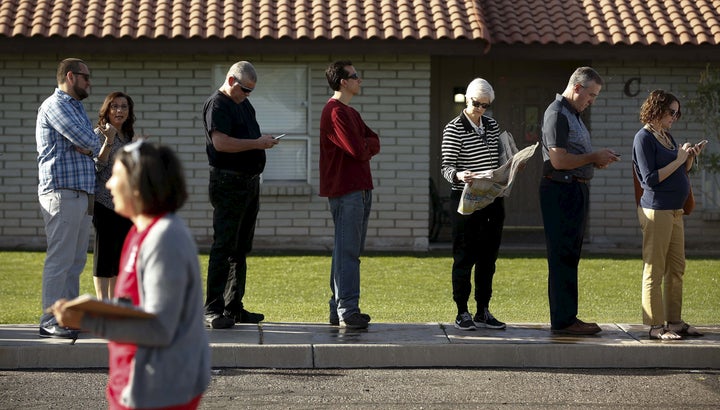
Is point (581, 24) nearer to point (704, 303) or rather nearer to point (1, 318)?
point (704, 303)

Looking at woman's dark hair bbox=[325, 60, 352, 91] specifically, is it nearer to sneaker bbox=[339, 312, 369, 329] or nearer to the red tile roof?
sneaker bbox=[339, 312, 369, 329]

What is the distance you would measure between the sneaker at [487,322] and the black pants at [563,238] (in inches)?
15.8

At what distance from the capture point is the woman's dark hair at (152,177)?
377 cm

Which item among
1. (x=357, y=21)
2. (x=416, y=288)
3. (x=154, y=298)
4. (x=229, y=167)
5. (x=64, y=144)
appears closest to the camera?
(x=154, y=298)

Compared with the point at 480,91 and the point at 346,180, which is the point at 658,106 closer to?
the point at 480,91

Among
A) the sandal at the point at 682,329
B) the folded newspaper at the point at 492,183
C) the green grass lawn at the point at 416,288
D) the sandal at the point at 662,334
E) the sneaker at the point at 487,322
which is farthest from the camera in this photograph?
the green grass lawn at the point at 416,288

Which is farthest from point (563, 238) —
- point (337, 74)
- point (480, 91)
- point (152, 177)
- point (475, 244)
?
point (152, 177)

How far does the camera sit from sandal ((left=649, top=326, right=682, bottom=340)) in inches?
344

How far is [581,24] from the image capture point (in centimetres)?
1719

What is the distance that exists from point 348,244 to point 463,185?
980 millimetres

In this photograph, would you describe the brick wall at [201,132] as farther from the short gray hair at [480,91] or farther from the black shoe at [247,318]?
the short gray hair at [480,91]

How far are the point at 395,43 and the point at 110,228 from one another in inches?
304

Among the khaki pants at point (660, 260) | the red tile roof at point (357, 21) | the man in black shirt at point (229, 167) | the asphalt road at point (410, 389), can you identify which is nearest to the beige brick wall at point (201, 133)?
the red tile roof at point (357, 21)

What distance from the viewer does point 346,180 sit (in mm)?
8945
